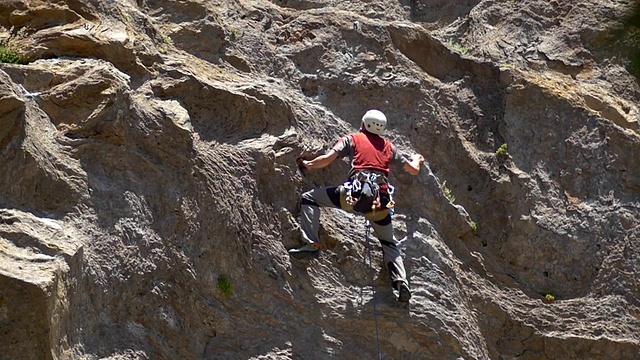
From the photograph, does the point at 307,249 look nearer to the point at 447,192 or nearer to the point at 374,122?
the point at 374,122

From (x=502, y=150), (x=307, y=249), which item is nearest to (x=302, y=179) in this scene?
(x=307, y=249)

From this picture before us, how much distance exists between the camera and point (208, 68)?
12844mm

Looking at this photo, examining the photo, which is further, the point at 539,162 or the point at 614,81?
the point at 614,81

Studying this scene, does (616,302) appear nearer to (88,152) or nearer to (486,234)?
(486,234)

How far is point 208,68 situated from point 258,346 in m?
4.10

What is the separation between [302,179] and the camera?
39.2 feet

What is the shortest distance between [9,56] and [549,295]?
7.36m

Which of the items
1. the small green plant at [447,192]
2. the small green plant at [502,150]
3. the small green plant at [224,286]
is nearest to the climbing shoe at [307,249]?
the small green plant at [224,286]

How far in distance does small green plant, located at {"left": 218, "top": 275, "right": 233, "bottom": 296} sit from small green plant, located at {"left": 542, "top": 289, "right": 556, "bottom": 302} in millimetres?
4381

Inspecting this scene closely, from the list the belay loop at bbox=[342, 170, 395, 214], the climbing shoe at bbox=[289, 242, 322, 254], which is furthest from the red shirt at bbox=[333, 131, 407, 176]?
the climbing shoe at bbox=[289, 242, 322, 254]

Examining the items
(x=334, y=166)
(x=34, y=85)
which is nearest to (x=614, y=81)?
(x=334, y=166)

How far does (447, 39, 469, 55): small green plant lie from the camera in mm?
14930

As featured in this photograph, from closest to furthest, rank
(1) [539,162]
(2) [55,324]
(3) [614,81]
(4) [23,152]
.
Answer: (2) [55,324] → (4) [23,152] → (1) [539,162] → (3) [614,81]

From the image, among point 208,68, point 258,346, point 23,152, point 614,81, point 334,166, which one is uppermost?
point 614,81
